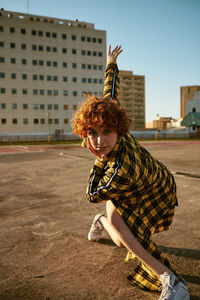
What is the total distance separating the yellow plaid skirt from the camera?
6.69 feet

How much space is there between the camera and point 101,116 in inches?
76.5

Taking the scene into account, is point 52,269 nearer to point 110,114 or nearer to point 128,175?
point 128,175

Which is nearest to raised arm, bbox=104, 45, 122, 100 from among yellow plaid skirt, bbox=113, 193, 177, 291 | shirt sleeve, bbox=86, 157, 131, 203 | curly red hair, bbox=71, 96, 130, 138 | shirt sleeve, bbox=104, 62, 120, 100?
shirt sleeve, bbox=104, 62, 120, 100

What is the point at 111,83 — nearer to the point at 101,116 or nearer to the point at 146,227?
the point at 101,116

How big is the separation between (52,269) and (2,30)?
6805 cm

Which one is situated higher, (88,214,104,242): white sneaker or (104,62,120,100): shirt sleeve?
(104,62,120,100): shirt sleeve

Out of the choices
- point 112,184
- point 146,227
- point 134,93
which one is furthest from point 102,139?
point 134,93

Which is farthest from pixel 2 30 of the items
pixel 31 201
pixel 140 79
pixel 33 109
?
pixel 140 79

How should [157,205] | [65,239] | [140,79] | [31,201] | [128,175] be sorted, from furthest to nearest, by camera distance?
[140,79] < [31,201] < [65,239] < [157,205] < [128,175]

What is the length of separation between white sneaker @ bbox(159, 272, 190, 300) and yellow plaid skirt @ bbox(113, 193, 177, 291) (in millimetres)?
151

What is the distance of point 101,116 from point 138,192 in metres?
0.66

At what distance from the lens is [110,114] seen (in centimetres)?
196

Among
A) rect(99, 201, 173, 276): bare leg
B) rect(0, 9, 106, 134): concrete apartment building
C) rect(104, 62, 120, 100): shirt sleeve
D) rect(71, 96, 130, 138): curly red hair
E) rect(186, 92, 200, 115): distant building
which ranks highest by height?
rect(0, 9, 106, 134): concrete apartment building

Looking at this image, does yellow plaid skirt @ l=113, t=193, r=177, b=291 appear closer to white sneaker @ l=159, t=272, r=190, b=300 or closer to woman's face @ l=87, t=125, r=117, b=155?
white sneaker @ l=159, t=272, r=190, b=300
